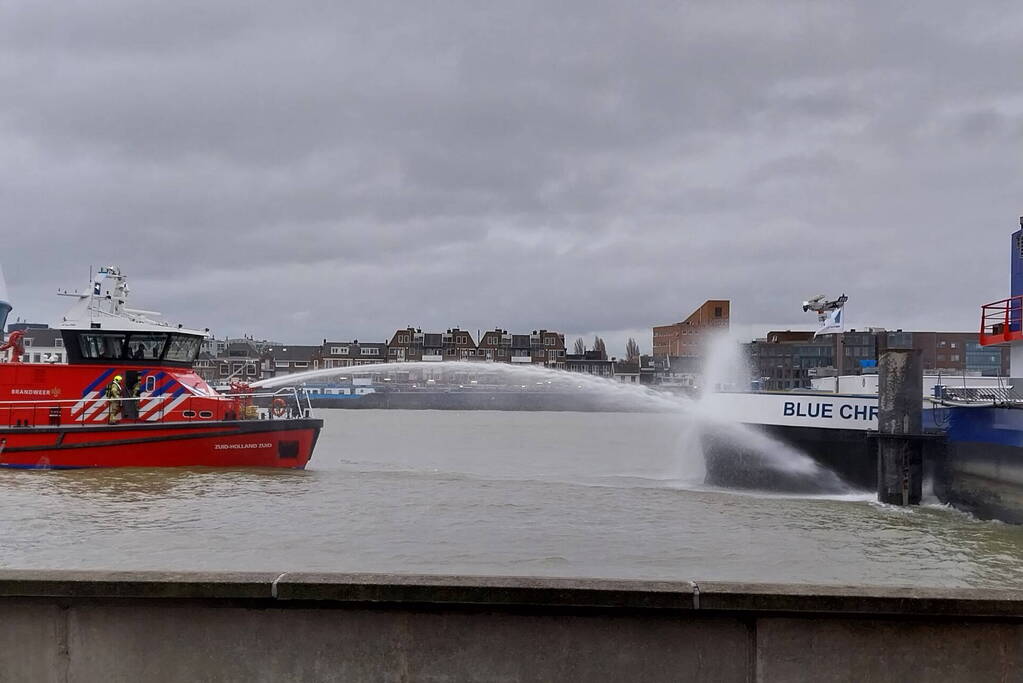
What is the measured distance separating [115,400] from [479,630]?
70.2ft

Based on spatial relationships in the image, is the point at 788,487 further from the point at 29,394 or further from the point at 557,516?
the point at 29,394

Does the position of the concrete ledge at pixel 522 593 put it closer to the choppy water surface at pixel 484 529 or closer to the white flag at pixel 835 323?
the choppy water surface at pixel 484 529

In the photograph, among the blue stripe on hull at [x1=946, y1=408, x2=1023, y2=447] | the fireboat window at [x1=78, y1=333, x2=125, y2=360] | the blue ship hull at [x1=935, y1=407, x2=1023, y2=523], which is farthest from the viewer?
the fireboat window at [x1=78, y1=333, x2=125, y2=360]

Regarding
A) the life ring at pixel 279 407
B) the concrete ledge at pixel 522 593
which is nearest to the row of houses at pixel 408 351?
the life ring at pixel 279 407

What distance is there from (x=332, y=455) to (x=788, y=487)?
63.9 feet

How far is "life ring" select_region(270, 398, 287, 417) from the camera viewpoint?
26.4 m

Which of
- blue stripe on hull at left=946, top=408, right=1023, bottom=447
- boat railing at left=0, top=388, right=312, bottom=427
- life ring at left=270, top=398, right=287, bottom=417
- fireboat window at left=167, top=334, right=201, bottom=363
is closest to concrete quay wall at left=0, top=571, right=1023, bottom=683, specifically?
blue stripe on hull at left=946, top=408, right=1023, bottom=447

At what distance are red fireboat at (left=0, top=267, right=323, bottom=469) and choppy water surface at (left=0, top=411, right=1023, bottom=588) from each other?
0.60 meters

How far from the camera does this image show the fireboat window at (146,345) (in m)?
24.6

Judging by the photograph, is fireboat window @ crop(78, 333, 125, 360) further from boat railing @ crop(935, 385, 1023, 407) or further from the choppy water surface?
boat railing @ crop(935, 385, 1023, 407)

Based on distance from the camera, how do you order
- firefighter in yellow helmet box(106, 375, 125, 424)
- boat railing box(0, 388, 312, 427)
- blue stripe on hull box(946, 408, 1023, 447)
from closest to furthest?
1. blue stripe on hull box(946, 408, 1023, 447)
2. firefighter in yellow helmet box(106, 375, 125, 424)
3. boat railing box(0, 388, 312, 427)

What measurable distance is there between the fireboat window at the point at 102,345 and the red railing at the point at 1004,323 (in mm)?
23072

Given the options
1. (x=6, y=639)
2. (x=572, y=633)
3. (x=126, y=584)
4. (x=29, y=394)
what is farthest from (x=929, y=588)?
(x=29, y=394)

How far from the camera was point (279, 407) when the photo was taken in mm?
27125
